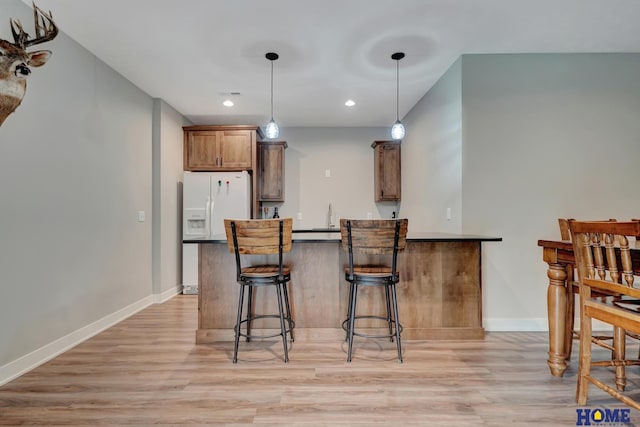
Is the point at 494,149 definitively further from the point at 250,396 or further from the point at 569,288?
the point at 250,396


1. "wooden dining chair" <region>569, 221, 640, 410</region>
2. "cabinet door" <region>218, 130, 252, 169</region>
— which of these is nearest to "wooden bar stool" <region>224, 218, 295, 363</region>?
"wooden dining chair" <region>569, 221, 640, 410</region>

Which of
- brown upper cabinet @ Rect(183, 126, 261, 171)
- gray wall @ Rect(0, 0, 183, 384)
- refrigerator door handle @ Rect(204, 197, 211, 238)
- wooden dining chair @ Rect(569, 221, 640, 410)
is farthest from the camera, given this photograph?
brown upper cabinet @ Rect(183, 126, 261, 171)

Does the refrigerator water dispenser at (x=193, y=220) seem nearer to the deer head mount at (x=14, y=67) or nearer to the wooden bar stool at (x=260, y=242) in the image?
the wooden bar stool at (x=260, y=242)

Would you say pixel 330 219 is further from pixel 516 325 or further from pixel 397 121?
pixel 516 325

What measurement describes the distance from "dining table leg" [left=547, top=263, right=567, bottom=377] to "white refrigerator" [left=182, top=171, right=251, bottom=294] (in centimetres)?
352

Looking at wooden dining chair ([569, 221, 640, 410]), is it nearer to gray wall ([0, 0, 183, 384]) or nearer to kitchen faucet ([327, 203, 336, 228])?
gray wall ([0, 0, 183, 384])

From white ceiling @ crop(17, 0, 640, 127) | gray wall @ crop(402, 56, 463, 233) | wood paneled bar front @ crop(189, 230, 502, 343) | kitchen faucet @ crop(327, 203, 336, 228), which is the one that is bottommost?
wood paneled bar front @ crop(189, 230, 502, 343)

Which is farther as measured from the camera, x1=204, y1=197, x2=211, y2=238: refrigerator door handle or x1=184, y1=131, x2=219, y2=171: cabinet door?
x1=184, y1=131, x2=219, y2=171: cabinet door

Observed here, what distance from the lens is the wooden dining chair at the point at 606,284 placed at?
1.46m

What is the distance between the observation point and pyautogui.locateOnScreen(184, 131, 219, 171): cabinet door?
4.78 m

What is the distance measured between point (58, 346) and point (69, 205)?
1.11 meters

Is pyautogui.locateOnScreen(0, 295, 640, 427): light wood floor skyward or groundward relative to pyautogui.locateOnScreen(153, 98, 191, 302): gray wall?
groundward

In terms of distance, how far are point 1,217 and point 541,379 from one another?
3607 mm

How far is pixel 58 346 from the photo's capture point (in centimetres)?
254
